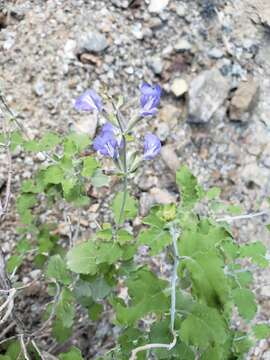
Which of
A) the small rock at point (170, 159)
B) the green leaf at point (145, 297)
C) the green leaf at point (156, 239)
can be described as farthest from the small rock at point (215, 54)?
the green leaf at point (145, 297)

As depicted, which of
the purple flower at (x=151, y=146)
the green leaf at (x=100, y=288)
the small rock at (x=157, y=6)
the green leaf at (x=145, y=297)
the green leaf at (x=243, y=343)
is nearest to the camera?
the green leaf at (x=145, y=297)

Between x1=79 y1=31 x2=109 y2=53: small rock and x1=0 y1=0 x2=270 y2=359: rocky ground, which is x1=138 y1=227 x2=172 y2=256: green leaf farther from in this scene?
x1=79 y1=31 x2=109 y2=53: small rock

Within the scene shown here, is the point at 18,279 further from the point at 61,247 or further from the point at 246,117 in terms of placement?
the point at 246,117

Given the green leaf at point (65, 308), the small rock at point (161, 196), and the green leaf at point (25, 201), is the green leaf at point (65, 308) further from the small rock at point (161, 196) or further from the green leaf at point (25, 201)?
the small rock at point (161, 196)

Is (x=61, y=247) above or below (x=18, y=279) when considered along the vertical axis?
above

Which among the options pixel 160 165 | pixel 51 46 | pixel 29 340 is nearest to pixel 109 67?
pixel 51 46

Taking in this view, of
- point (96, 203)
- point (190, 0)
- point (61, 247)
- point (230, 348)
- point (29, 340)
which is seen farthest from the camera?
point (190, 0)

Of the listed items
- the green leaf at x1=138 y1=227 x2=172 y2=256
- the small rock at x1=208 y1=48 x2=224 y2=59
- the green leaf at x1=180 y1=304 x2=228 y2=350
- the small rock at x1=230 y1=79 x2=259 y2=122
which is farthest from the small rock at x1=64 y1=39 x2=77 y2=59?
the green leaf at x1=180 y1=304 x2=228 y2=350
